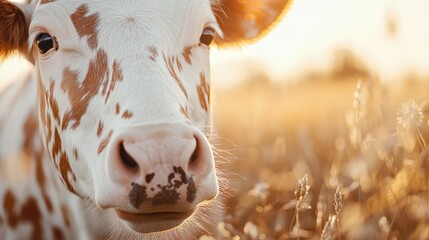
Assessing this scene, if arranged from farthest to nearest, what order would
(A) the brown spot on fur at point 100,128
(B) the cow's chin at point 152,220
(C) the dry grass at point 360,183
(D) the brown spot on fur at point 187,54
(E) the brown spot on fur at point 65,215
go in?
(E) the brown spot on fur at point 65,215, (D) the brown spot on fur at point 187,54, (C) the dry grass at point 360,183, (A) the brown spot on fur at point 100,128, (B) the cow's chin at point 152,220

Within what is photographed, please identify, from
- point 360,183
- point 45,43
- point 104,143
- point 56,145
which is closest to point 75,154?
point 56,145

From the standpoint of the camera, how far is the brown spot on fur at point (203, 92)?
3.76 m

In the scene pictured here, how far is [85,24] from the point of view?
→ 136 inches

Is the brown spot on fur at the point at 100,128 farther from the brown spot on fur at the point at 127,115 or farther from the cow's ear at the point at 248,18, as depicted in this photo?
the cow's ear at the point at 248,18

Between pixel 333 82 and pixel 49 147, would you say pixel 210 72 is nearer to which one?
pixel 49 147

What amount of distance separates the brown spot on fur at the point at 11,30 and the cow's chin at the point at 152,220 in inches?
53.7

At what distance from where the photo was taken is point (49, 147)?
386 cm

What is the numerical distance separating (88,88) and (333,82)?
36.7 ft

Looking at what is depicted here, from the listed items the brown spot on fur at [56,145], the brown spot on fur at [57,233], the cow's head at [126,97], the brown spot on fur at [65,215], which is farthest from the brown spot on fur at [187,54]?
the brown spot on fur at [57,233]

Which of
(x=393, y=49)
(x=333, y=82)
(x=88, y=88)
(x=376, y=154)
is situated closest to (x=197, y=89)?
(x=88, y=88)

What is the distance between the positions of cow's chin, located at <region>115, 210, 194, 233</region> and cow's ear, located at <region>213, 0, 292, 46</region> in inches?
71.4

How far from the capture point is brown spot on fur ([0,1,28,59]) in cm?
385

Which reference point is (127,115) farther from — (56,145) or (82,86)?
(56,145)

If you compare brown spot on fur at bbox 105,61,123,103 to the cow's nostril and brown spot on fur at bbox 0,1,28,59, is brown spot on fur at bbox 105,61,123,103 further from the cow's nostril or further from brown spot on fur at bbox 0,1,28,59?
brown spot on fur at bbox 0,1,28,59
